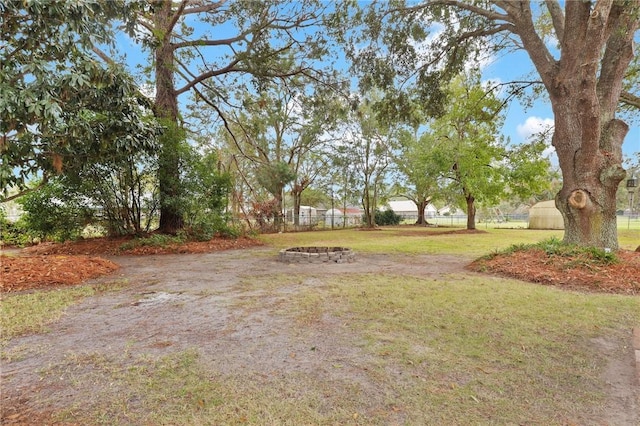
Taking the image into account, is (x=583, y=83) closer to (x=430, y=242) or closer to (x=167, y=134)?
(x=430, y=242)

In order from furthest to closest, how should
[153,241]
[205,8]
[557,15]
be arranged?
1. [205,8]
2. [153,241]
3. [557,15]

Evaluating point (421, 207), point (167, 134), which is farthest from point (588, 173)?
point (421, 207)

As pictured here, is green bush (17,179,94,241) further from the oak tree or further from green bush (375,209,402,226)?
green bush (375,209,402,226)

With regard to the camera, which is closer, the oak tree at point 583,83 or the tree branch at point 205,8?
the oak tree at point 583,83

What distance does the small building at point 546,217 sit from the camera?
21797 millimetres

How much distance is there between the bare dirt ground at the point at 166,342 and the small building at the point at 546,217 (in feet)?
76.3

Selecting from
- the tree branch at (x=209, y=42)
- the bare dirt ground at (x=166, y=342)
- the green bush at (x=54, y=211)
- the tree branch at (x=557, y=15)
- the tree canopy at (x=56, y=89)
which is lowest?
the bare dirt ground at (x=166, y=342)

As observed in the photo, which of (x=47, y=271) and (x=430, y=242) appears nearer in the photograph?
(x=47, y=271)

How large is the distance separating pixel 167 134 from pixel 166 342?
7.81 metres

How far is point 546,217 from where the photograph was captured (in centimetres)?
2216

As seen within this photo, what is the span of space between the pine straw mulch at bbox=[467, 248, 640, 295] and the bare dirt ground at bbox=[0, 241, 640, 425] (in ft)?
8.10

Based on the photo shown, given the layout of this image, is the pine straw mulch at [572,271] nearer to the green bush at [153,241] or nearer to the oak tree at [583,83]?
the oak tree at [583,83]

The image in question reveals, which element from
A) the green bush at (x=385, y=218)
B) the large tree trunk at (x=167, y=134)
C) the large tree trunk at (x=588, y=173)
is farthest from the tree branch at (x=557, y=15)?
the green bush at (x=385, y=218)

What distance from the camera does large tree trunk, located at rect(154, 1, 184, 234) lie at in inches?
360
